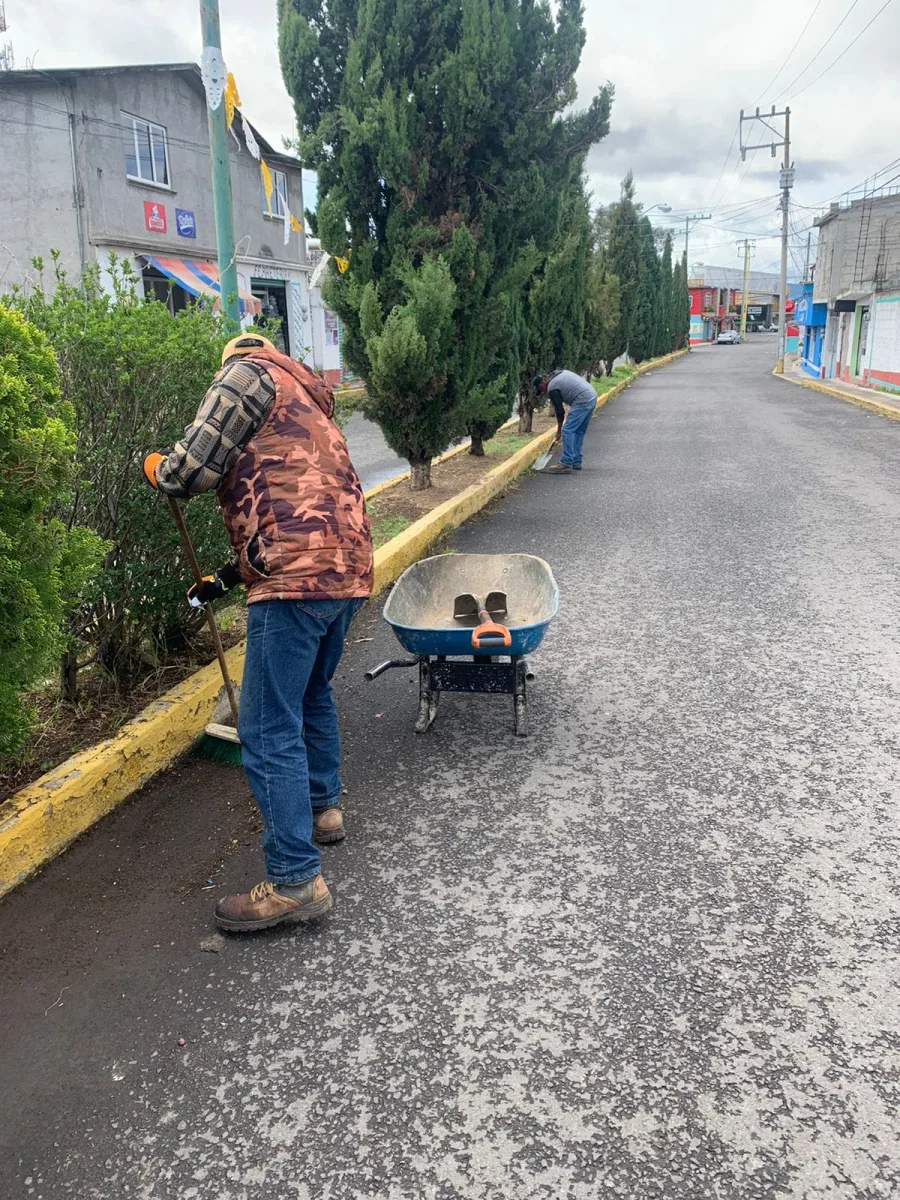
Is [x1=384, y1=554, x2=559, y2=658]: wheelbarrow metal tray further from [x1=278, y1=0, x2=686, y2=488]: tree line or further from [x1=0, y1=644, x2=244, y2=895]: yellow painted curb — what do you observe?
[x1=278, y1=0, x2=686, y2=488]: tree line

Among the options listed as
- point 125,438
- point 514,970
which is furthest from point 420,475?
point 514,970

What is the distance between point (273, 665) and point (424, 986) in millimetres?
1034

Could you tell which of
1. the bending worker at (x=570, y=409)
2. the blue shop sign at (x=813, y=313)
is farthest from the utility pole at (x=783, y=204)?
the bending worker at (x=570, y=409)

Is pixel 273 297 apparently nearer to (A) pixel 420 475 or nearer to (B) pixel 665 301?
(A) pixel 420 475

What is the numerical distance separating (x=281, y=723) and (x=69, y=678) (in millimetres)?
1616

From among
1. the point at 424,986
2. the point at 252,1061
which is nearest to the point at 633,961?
the point at 424,986

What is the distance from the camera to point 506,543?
26.6ft

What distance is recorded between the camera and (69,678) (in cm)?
402

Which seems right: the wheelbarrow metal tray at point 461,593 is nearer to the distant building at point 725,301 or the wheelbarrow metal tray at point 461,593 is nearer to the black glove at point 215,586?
the black glove at point 215,586

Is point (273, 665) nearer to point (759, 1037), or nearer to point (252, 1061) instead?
point (252, 1061)

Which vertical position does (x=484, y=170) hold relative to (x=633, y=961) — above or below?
above

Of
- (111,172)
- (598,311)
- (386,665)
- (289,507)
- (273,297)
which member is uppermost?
(111,172)

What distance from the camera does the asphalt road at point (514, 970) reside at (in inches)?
80.4

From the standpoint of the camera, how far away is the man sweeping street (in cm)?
278
